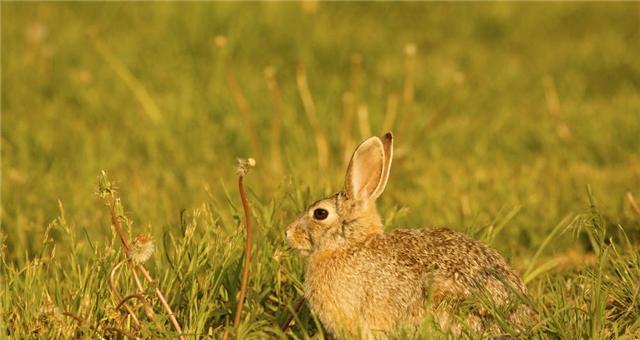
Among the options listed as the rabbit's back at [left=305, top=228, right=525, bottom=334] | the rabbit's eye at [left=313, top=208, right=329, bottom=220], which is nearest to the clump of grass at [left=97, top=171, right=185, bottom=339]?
the rabbit's back at [left=305, top=228, right=525, bottom=334]

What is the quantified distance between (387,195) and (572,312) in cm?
226

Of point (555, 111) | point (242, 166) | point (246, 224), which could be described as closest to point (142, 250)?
point (246, 224)

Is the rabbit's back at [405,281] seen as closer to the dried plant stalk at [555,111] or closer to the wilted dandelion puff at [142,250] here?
the wilted dandelion puff at [142,250]

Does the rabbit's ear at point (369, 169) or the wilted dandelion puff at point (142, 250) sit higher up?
the wilted dandelion puff at point (142, 250)

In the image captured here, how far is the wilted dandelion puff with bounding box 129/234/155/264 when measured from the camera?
3.70 meters

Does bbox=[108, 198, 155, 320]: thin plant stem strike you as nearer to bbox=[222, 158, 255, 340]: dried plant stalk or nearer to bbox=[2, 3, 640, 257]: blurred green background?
bbox=[222, 158, 255, 340]: dried plant stalk

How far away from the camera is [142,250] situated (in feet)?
12.2

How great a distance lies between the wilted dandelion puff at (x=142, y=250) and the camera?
370 cm

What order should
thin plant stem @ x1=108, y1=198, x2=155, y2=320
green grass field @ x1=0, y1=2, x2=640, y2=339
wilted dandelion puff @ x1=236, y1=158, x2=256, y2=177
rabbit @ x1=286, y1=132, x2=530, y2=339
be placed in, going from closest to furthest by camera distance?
wilted dandelion puff @ x1=236, y1=158, x2=256, y2=177, thin plant stem @ x1=108, y1=198, x2=155, y2=320, rabbit @ x1=286, y1=132, x2=530, y2=339, green grass field @ x1=0, y1=2, x2=640, y2=339

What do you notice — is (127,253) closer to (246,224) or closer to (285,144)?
(246,224)

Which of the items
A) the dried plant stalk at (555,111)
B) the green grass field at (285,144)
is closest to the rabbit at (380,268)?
the green grass field at (285,144)

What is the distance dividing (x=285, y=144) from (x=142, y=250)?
3828mm

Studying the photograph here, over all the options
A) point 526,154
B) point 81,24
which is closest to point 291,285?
point 526,154

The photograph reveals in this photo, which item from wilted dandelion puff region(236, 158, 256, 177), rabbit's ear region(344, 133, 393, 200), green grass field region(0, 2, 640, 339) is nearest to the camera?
wilted dandelion puff region(236, 158, 256, 177)
